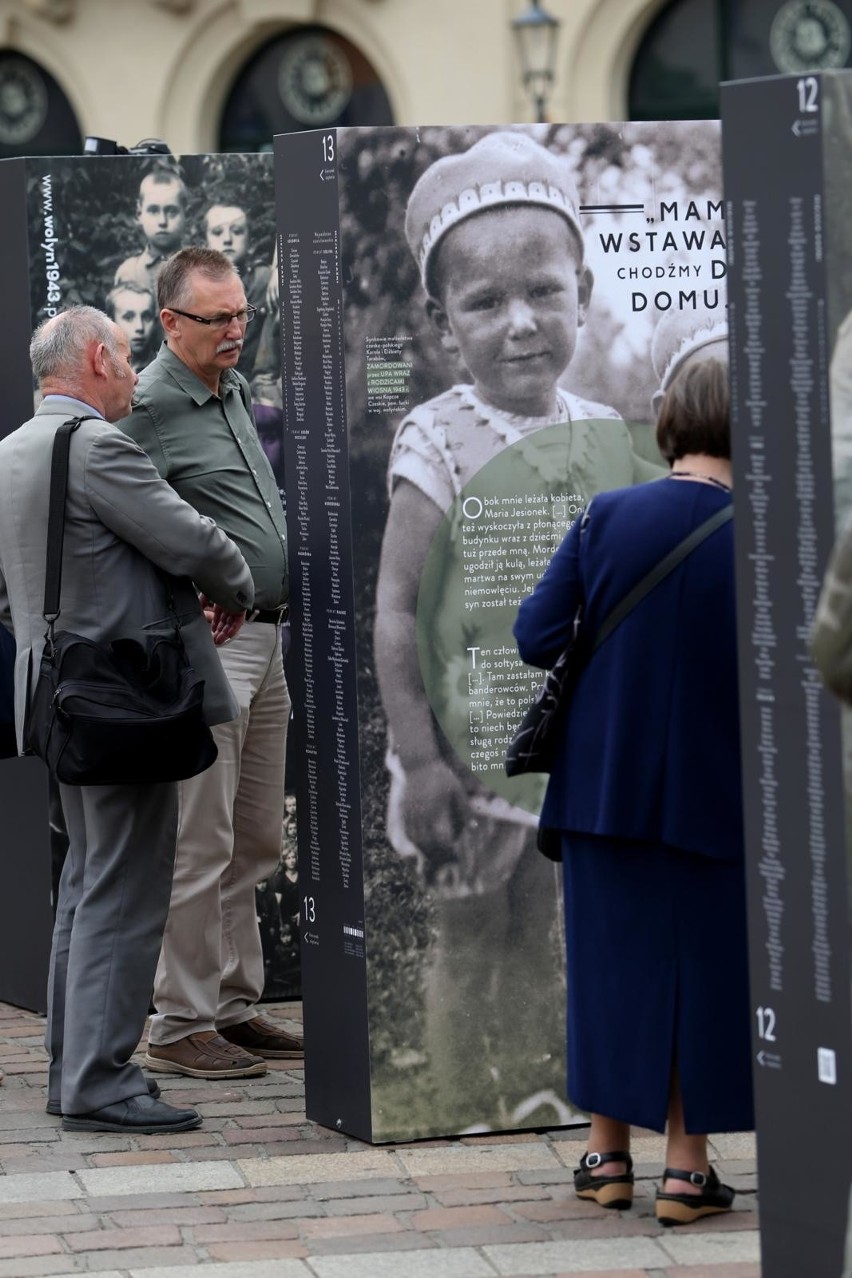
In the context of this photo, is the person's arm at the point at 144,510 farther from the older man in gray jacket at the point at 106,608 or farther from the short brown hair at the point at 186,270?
the short brown hair at the point at 186,270

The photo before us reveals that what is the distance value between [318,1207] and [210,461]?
1.91 meters

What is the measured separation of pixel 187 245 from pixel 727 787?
9.09ft

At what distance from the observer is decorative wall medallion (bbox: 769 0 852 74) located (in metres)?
18.5

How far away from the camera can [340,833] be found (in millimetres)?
4953

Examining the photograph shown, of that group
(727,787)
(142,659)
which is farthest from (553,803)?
(142,659)

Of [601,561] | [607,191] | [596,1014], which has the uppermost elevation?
[607,191]

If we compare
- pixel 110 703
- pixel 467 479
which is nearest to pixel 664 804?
pixel 467 479

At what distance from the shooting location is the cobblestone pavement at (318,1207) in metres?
4.08

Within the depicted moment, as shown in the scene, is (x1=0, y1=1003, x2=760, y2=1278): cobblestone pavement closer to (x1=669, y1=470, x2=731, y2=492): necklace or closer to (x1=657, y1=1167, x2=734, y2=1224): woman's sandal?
(x1=657, y1=1167, x2=734, y2=1224): woman's sandal

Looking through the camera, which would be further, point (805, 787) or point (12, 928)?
point (12, 928)

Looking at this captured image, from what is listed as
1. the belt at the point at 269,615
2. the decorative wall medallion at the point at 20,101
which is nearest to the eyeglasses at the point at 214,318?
the belt at the point at 269,615

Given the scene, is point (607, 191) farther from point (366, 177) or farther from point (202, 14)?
point (202, 14)

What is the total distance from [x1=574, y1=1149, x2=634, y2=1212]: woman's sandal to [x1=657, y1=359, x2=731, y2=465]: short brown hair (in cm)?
136

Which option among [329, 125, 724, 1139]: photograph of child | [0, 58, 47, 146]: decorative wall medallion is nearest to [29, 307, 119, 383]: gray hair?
[329, 125, 724, 1139]: photograph of child
